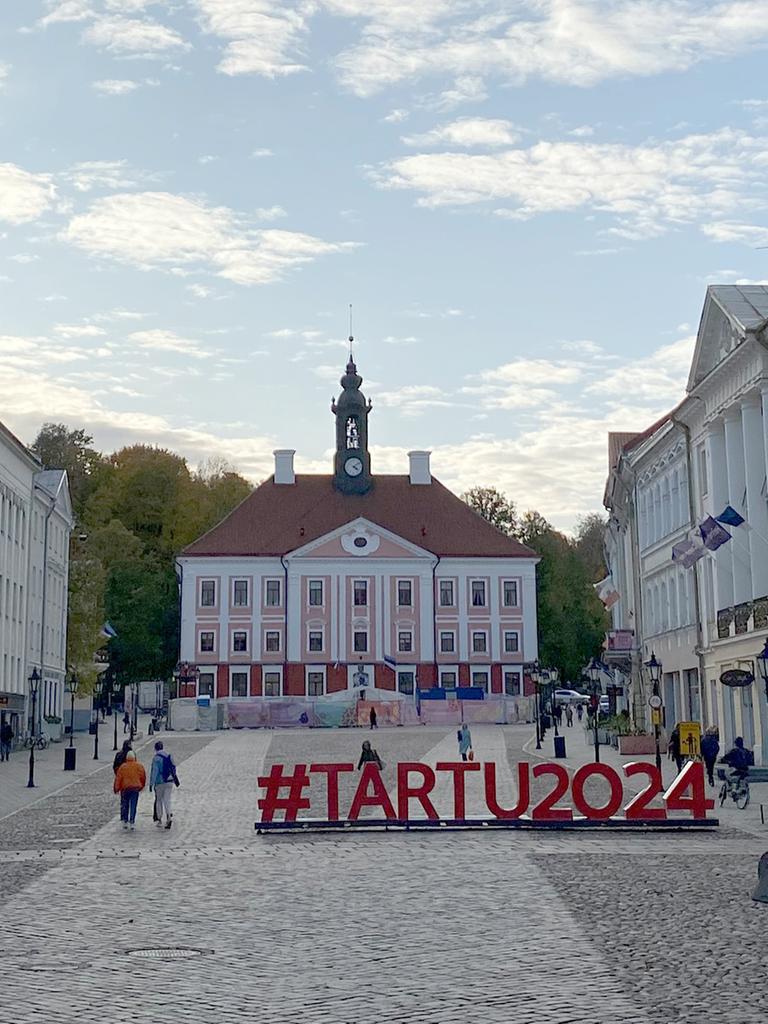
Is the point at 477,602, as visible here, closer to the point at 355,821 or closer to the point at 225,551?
the point at 225,551

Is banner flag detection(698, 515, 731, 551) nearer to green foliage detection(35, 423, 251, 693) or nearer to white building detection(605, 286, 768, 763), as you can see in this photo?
white building detection(605, 286, 768, 763)

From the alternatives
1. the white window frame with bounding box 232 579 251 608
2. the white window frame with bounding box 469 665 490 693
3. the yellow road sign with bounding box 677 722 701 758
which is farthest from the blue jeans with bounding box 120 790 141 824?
the white window frame with bounding box 469 665 490 693

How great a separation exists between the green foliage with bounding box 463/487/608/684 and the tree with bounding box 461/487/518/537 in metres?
0.73

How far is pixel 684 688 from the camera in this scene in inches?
1876

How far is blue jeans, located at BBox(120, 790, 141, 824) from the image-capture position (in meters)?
25.0

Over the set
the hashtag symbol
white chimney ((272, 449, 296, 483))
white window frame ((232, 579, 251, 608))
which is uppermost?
white chimney ((272, 449, 296, 483))

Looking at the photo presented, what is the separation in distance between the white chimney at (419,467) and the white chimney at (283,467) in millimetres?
8888

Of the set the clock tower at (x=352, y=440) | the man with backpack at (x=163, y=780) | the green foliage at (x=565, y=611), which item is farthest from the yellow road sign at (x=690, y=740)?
the green foliage at (x=565, y=611)

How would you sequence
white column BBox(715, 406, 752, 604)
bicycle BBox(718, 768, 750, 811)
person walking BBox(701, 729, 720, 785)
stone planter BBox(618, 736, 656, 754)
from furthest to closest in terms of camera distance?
stone planter BBox(618, 736, 656, 754)
white column BBox(715, 406, 752, 604)
person walking BBox(701, 729, 720, 785)
bicycle BBox(718, 768, 750, 811)

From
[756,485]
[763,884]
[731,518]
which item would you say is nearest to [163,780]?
[763,884]

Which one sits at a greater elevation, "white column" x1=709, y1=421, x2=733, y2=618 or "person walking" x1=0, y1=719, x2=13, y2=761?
"white column" x1=709, y1=421, x2=733, y2=618

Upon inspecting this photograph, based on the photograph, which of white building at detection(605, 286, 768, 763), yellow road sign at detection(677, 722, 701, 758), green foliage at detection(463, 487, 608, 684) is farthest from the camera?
green foliage at detection(463, 487, 608, 684)

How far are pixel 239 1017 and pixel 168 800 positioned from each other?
16098 millimetres

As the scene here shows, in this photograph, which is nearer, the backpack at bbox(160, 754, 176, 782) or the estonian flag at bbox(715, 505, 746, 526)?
the backpack at bbox(160, 754, 176, 782)
